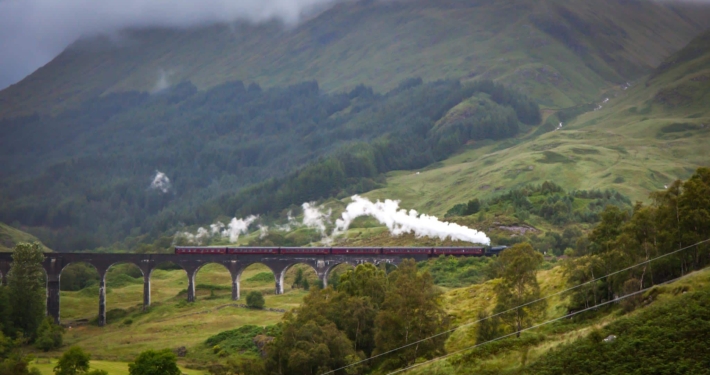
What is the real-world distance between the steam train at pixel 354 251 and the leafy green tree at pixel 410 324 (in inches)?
1783

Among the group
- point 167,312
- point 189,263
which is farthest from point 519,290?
point 189,263

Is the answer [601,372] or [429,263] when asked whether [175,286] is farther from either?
[601,372]

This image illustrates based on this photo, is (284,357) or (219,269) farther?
(219,269)

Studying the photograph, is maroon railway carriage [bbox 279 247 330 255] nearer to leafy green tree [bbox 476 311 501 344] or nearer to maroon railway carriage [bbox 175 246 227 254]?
maroon railway carriage [bbox 175 246 227 254]

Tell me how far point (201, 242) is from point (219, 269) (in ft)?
156

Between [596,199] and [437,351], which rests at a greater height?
[596,199]

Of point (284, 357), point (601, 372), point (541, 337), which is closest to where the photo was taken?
point (601, 372)

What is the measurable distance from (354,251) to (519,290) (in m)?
54.0

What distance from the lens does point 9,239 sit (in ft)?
632

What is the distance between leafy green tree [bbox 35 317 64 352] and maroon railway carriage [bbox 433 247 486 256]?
1848 inches

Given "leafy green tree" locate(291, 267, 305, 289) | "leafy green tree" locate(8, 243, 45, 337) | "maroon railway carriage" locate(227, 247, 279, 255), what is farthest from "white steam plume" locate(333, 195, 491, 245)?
"leafy green tree" locate(8, 243, 45, 337)

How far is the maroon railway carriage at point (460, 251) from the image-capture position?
355ft

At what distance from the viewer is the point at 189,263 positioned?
117 m

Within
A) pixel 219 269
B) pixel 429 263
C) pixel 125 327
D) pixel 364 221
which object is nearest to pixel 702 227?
pixel 429 263
